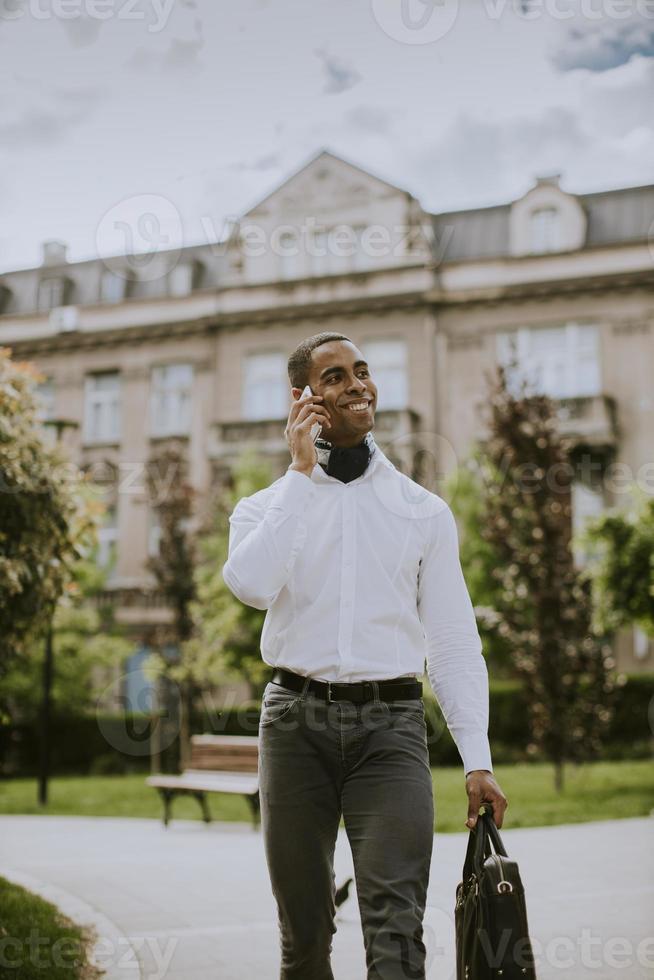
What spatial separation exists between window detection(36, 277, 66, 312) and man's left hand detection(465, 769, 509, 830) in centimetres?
3254

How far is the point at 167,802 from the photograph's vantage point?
1225 cm

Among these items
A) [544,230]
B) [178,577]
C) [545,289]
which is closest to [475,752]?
[178,577]

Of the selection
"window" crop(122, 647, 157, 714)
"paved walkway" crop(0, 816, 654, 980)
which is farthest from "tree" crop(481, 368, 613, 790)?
"window" crop(122, 647, 157, 714)

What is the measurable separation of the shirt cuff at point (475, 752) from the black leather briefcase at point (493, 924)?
263 millimetres

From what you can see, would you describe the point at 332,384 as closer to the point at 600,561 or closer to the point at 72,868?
the point at 72,868

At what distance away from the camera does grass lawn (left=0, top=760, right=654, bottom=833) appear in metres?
12.0

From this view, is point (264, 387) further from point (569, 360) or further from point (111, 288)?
point (569, 360)

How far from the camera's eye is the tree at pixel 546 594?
46.5ft

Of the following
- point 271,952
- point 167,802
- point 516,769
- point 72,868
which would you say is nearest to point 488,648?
point 516,769

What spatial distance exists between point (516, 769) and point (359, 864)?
1636cm

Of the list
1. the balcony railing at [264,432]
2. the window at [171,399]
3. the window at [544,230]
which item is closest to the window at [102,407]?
the window at [171,399]

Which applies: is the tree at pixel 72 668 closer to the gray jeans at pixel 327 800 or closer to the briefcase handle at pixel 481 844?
the gray jeans at pixel 327 800

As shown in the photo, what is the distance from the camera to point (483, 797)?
3.10 m

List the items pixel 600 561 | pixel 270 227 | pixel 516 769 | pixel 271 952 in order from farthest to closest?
pixel 270 227, pixel 516 769, pixel 600 561, pixel 271 952
